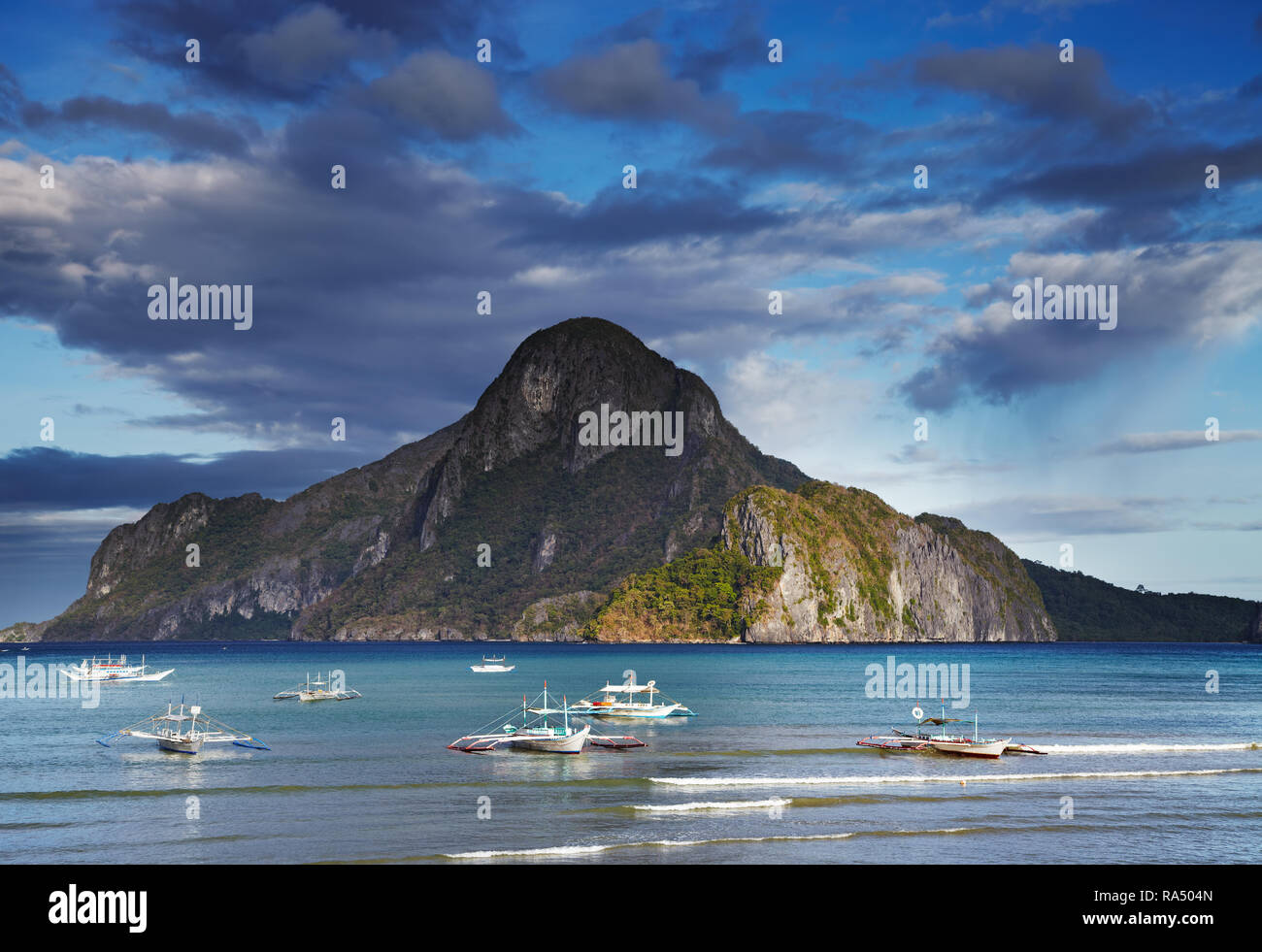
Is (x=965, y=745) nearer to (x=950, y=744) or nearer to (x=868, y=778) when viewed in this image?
(x=950, y=744)

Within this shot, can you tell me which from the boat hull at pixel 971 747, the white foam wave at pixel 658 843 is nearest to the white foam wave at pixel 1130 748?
the boat hull at pixel 971 747

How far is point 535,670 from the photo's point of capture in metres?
162

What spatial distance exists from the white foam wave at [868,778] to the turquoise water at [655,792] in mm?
183

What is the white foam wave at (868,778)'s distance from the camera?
162 ft

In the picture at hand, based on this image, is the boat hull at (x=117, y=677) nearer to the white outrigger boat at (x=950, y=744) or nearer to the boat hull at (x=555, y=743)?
the boat hull at (x=555, y=743)

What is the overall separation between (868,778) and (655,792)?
10.6 meters

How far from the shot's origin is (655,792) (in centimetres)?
4734

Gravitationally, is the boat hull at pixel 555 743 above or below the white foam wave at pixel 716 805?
below

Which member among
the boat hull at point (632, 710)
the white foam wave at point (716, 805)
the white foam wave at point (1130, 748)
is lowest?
the boat hull at point (632, 710)

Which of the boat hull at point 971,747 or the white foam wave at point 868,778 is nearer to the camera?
the white foam wave at point 868,778

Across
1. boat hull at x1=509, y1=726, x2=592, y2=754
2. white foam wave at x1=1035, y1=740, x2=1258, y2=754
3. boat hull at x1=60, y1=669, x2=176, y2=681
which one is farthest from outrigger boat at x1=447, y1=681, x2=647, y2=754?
boat hull at x1=60, y1=669, x2=176, y2=681

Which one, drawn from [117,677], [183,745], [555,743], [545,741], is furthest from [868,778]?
[117,677]
